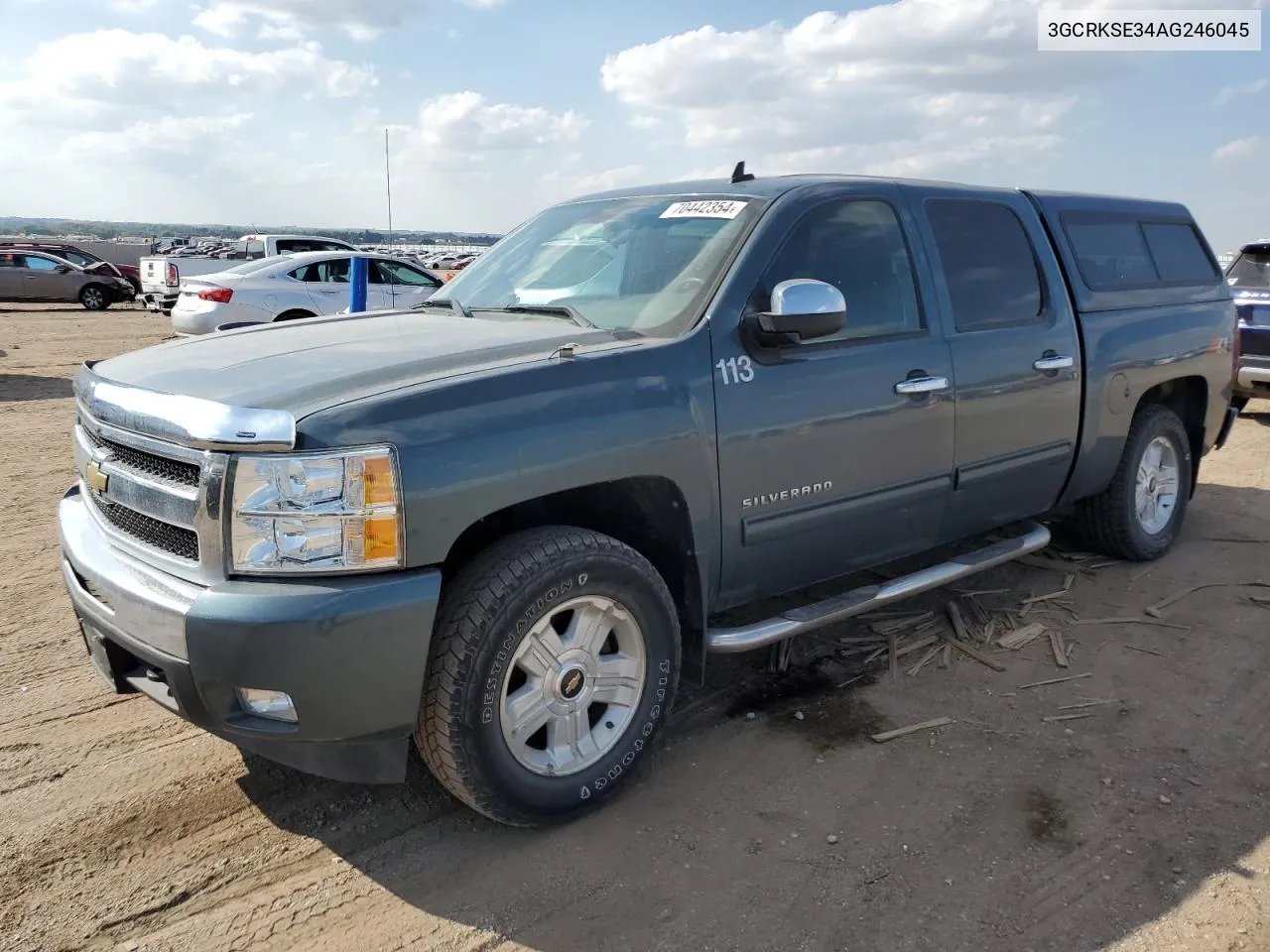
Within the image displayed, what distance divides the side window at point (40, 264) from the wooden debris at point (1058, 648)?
26.2 metres

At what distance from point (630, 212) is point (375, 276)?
35.8ft

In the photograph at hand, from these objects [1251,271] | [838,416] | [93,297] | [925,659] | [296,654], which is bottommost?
[925,659]

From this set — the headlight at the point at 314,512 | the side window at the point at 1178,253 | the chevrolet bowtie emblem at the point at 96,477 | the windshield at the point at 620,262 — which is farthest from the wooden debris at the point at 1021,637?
the chevrolet bowtie emblem at the point at 96,477

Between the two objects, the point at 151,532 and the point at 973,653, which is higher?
the point at 151,532

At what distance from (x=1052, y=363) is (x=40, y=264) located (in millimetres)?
26137

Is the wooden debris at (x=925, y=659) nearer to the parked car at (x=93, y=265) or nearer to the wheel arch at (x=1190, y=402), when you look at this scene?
the wheel arch at (x=1190, y=402)

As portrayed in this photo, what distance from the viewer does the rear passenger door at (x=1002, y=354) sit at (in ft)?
13.4

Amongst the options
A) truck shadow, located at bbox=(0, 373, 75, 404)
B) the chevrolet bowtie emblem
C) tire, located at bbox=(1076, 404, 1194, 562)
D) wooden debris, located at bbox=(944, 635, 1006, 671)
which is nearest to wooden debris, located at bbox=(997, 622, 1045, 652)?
wooden debris, located at bbox=(944, 635, 1006, 671)

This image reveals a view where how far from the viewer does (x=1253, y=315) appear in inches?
366

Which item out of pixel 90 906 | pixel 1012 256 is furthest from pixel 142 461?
pixel 1012 256

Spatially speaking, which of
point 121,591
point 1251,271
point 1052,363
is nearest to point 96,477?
point 121,591

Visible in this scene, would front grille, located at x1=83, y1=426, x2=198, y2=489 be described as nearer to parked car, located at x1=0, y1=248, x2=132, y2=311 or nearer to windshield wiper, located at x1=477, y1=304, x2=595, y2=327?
windshield wiper, located at x1=477, y1=304, x2=595, y2=327

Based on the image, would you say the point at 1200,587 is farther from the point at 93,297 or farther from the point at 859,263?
the point at 93,297

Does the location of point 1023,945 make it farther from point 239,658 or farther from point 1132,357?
point 1132,357
